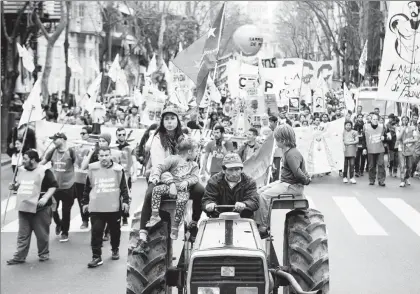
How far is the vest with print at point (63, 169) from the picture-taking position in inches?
489

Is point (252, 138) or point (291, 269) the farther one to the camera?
point (252, 138)

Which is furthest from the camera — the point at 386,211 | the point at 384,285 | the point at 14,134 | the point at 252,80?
the point at 252,80

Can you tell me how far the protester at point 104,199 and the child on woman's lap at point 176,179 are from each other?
3.30 meters

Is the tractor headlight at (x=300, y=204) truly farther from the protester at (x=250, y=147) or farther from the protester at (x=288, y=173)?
the protester at (x=250, y=147)

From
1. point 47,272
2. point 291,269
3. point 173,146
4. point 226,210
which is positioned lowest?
point 47,272

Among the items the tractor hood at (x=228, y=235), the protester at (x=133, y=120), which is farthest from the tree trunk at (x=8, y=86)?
the tractor hood at (x=228, y=235)

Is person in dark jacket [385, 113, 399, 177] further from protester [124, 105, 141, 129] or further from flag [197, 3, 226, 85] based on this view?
protester [124, 105, 141, 129]

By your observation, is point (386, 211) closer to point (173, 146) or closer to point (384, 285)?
point (384, 285)

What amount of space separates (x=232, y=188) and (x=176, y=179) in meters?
0.53

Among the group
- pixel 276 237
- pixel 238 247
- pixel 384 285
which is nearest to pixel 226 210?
pixel 238 247

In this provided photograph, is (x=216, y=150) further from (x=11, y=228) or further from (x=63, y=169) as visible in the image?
(x=11, y=228)

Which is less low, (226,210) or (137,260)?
(226,210)

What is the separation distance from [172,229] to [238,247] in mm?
974

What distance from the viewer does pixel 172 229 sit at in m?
6.91
